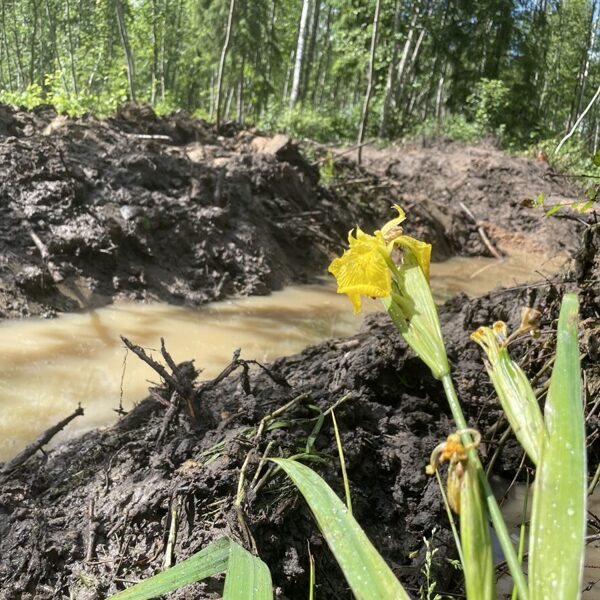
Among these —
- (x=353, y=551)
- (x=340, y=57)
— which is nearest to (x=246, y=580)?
(x=353, y=551)

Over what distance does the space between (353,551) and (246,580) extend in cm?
13

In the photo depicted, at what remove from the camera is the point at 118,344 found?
4.81 meters

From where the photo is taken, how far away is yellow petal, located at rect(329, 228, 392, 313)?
896 mm

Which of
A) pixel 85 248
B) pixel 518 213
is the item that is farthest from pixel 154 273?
pixel 518 213

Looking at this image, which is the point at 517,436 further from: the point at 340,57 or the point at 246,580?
the point at 340,57

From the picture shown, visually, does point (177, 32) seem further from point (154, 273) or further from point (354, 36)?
point (154, 273)

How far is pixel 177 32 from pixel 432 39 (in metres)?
15.0

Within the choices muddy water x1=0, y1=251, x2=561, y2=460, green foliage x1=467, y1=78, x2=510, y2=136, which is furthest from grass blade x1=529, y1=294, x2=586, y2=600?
green foliage x1=467, y1=78, x2=510, y2=136

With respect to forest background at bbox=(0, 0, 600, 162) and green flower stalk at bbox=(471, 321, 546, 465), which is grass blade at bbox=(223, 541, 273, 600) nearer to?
green flower stalk at bbox=(471, 321, 546, 465)

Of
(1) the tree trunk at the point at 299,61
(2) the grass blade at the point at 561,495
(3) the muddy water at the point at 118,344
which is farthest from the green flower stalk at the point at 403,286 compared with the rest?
(1) the tree trunk at the point at 299,61

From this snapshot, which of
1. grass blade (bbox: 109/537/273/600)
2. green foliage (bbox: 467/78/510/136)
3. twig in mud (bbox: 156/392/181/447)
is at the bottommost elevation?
twig in mud (bbox: 156/392/181/447)

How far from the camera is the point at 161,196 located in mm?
7281

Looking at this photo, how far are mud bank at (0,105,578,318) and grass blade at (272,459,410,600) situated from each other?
4616 mm

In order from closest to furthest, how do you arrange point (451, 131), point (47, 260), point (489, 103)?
1. point (47, 260)
2. point (451, 131)
3. point (489, 103)
